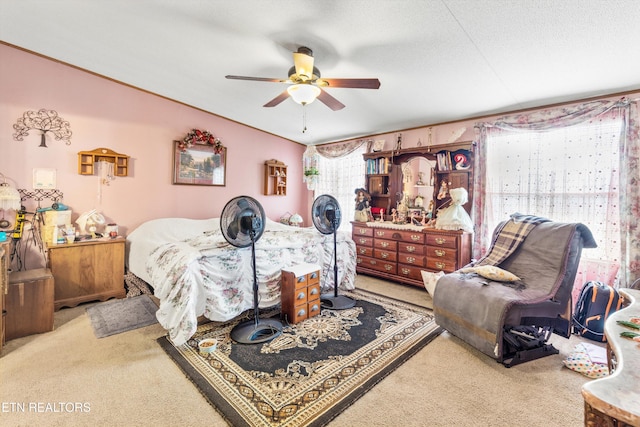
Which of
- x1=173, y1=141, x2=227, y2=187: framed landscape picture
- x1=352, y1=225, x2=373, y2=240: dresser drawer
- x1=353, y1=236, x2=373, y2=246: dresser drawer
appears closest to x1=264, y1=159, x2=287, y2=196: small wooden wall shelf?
x1=173, y1=141, x2=227, y2=187: framed landscape picture

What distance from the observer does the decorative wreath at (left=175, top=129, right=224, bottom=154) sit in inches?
168

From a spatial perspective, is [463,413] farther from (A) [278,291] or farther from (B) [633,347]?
(A) [278,291]

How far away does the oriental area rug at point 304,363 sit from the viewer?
165cm

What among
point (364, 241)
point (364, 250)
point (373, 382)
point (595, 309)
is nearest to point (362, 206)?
point (364, 241)

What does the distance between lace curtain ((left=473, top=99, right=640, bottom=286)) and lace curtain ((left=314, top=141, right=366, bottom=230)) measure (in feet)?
6.56

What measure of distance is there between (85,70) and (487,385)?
5151mm

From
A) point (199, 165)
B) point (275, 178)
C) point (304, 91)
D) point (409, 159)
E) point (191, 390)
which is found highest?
point (304, 91)

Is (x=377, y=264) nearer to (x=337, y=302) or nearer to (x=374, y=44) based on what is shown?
(x=337, y=302)

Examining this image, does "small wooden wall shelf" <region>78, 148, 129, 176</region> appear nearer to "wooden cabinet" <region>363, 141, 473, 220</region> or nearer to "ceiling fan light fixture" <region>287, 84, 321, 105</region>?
→ "ceiling fan light fixture" <region>287, 84, 321, 105</region>

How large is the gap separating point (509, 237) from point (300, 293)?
2116 millimetres

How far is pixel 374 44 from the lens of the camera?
2414 mm

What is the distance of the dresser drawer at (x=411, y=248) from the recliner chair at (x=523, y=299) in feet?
3.93

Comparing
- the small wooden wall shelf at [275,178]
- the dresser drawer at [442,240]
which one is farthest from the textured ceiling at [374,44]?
the small wooden wall shelf at [275,178]

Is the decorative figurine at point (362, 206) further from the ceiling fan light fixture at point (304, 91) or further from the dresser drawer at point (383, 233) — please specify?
the ceiling fan light fixture at point (304, 91)
